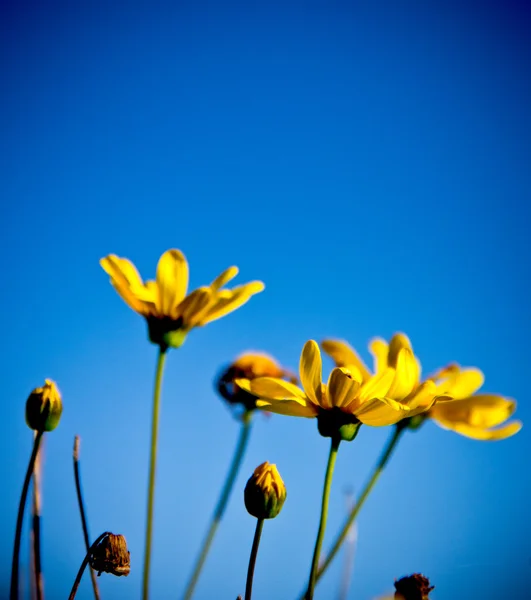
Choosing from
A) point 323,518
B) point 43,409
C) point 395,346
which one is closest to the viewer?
point 323,518

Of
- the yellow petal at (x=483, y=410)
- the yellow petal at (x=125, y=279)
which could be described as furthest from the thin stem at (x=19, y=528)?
the yellow petal at (x=483, y=410)

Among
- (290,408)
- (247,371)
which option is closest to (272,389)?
(290,408)

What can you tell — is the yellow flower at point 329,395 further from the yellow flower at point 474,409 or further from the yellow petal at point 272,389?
the yellow flower at point 474,409

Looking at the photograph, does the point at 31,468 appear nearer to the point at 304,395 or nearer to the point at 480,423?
the point at 304,395

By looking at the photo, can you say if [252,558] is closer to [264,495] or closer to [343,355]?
[264,495]

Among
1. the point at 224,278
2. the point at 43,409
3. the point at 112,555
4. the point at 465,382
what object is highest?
the point at 224,278

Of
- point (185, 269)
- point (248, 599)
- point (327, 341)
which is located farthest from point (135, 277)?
point (248, 599)
